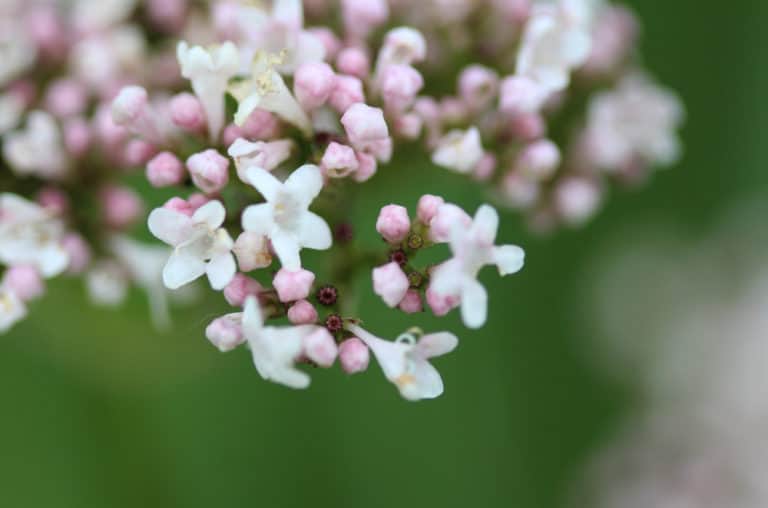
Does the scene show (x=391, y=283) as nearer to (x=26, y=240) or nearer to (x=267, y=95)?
(x=267, y=95)

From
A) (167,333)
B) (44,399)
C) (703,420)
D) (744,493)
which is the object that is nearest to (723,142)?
(703,420)

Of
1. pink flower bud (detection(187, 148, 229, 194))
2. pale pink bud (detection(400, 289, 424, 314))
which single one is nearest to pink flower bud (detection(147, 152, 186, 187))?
pink flower bud (detection(187, 148, 229, 194))

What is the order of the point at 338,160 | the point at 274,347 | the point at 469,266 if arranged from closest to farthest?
the point at 274,347, the point at 469,266, the point at 338,160

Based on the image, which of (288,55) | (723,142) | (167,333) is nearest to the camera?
(288,55)

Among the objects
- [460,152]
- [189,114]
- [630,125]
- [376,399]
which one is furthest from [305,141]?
[376,399]

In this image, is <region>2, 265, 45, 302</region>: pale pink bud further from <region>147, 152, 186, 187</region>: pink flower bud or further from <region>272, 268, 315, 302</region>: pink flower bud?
<region>272, 268, 315, 302</region>: pink flower bud

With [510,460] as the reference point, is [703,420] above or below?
above

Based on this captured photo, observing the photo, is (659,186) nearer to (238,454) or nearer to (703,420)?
(703,420)
